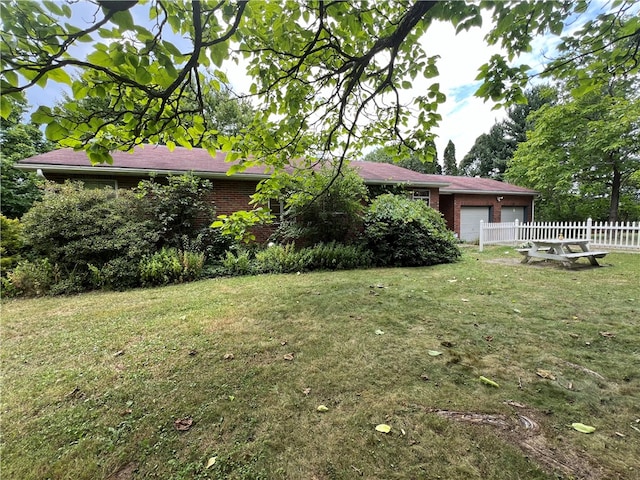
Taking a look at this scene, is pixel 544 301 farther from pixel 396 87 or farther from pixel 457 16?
pixel 457 16

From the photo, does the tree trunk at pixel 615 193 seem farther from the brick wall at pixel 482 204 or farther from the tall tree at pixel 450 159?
the tall tree at pixel 450 159

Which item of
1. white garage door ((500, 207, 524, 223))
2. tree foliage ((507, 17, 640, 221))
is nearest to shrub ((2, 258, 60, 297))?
tree foliage ((507, 17, 640, 221))

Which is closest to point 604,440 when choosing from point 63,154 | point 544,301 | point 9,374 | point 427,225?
point 544,301

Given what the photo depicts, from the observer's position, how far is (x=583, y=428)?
201cm

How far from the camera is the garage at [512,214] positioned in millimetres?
17812

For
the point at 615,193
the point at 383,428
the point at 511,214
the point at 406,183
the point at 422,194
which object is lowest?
the point at 383,428

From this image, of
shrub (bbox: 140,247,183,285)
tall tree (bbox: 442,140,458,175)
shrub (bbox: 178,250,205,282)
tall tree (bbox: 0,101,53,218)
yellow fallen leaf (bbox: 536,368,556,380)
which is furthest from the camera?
tall tree (bbox: 442,140,458,175)

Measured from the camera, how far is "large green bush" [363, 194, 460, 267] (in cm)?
883

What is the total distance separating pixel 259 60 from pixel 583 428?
13.8 ft

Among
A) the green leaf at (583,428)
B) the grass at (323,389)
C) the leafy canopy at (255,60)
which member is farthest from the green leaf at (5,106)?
the green leaf at (583,428)

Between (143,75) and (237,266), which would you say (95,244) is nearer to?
(237,266)

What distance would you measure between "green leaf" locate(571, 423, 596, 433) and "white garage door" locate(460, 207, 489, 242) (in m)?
15.2

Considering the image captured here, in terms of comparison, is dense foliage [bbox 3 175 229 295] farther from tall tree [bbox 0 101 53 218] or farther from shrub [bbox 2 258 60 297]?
tall tree [bbox 0 101 53 218]

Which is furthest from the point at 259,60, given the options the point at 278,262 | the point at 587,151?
the point at 587,151
